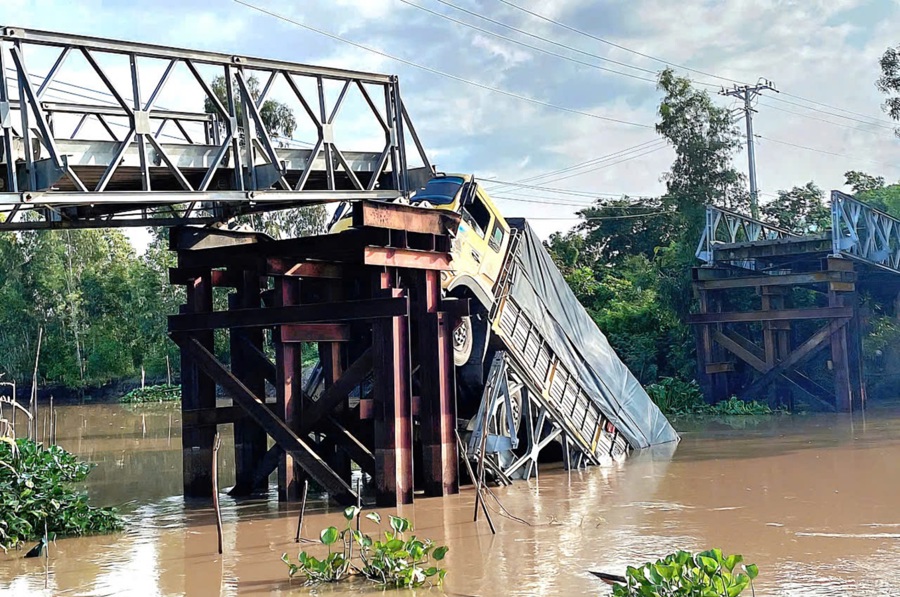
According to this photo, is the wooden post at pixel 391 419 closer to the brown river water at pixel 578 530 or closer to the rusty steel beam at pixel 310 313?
the rusty steel beam at pixel 310 313

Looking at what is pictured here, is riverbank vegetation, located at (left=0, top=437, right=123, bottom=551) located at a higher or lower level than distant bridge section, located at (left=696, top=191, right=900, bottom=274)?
lower

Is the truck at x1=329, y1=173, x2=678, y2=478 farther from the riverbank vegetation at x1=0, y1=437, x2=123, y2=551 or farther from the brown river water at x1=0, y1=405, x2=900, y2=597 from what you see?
the riverbank vegetation at x1=0, y1=437, x2=123, y2=551

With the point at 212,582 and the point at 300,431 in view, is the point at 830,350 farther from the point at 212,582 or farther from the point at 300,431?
the point at 212,582

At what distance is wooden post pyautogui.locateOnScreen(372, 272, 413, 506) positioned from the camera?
13000mm

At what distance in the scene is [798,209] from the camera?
148 ft

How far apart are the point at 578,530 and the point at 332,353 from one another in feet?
14.6


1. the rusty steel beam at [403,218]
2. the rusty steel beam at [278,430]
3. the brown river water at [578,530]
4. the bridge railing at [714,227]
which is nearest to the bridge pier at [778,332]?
the bridge railing at [714,227]

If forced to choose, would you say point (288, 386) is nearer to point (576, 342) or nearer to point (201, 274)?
point (201, 274)

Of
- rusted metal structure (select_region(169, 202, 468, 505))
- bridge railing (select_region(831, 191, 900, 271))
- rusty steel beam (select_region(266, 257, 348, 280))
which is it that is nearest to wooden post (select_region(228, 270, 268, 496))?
rusted metal structure (select_region(169, 202, 468, 505))

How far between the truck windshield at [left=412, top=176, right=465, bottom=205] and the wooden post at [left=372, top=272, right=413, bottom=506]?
3114 millimetres

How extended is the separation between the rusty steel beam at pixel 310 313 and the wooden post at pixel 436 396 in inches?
32.5

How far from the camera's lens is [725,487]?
14773 mm

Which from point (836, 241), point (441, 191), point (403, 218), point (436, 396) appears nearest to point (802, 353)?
point (836, 241)

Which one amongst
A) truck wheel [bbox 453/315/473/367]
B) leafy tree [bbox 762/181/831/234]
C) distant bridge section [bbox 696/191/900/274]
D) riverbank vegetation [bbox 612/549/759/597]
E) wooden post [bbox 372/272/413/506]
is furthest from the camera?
leafy tree [bbox 762/181/831/234]
